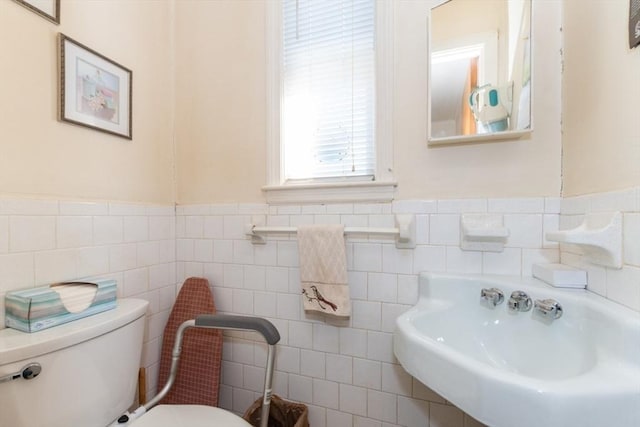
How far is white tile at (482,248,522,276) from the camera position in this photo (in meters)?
0.96

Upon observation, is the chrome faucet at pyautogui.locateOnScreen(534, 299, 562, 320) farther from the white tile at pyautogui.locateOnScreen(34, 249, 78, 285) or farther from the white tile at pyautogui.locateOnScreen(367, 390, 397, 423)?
the white tile at pyautogui.locateOnScreen(34, 249, 78, 285)

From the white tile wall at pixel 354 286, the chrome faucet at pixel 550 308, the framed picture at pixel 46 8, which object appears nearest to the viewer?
the chrome faucet at pixel 550 308

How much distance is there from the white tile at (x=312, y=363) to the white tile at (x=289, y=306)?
0.15m

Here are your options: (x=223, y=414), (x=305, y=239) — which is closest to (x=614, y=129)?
(x=305, y=239)

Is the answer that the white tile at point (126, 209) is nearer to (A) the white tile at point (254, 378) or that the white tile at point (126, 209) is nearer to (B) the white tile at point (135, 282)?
(B) the white tile at point (135, 282)

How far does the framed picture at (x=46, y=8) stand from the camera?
87cm

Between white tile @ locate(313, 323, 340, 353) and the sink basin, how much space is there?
0.37 metres

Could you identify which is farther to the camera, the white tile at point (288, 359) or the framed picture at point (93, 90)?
the white tile at point (288, 359)

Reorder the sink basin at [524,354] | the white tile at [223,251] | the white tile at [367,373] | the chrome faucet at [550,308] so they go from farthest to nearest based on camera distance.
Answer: the white tile at [223,251]
the white tile at [367,373]
the chrome faucet at [550,308]
the sink basin at [524,354]

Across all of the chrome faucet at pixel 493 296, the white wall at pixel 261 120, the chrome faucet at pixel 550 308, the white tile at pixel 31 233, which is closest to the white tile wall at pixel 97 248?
the white tile at pixel 31 233

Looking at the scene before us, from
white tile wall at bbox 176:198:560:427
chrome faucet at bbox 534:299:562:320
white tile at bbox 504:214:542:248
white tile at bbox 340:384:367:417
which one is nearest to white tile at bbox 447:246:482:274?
white tile wall at bbox 176:198:560:427

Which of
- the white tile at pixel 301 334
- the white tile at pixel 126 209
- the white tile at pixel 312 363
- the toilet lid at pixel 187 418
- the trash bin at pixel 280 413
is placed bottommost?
the trash bin at pixel 280 413

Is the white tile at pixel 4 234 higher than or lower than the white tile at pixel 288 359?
higher

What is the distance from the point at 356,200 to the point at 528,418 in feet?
2.59
